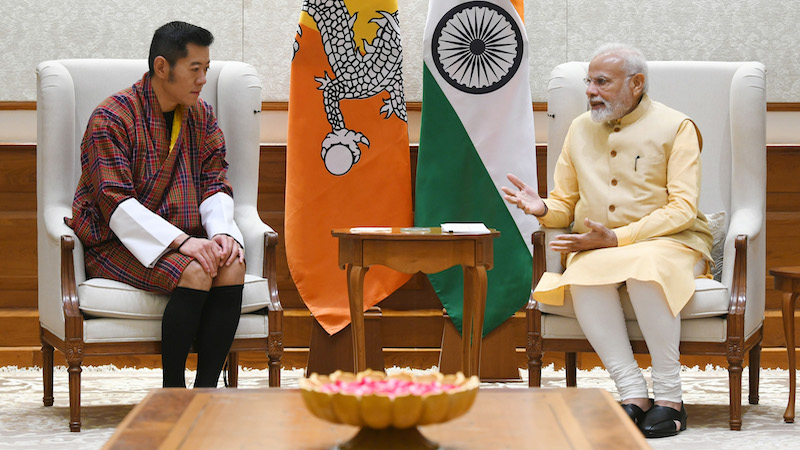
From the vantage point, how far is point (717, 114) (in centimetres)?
378

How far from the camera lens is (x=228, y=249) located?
3.23 meters

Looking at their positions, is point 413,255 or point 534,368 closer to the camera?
point 413,255

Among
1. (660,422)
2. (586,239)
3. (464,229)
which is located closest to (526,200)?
(586,239)

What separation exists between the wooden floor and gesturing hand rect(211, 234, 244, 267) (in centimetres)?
117

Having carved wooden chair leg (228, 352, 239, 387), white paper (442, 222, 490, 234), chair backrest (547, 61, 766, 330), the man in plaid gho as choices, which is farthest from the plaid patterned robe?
chair backrest (547, 61, 766, 330)

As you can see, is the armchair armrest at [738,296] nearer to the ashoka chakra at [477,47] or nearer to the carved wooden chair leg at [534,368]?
the carved wooden chair leg at [534,368]

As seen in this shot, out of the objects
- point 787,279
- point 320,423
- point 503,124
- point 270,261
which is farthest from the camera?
point 503,124

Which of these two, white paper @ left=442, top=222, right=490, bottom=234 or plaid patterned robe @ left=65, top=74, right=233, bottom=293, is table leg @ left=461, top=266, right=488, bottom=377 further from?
plaid patterned robe @ left=65, top=74, right=233, bottom=293

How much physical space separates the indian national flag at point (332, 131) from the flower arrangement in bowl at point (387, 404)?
7.69 feet

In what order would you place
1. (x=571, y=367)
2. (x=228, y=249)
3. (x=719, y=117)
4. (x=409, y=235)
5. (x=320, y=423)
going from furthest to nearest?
1. (x=719, y=117)
2. (x=571, y=367)
3. (x=228, y=249)
4. (x=409, y=235)
5. (x=320, y=423)

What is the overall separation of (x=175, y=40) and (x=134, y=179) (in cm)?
49

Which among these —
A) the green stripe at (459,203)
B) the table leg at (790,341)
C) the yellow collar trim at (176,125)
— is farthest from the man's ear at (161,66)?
the table leg at (790,341)

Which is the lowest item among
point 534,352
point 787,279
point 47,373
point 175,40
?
point 47,373

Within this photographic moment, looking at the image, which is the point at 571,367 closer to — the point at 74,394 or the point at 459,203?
the point at 459,203
